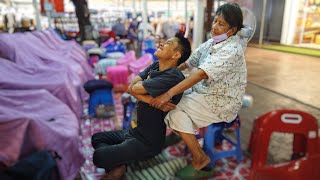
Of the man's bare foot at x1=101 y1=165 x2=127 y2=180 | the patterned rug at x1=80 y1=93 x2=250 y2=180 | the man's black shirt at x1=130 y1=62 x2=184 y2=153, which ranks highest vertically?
the man's black shirt at x1=130 y1=62 x2=184 y2=153

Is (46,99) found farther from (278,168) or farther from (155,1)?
(155,1)

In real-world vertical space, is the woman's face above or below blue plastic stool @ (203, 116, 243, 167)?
above

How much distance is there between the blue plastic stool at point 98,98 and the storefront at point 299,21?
935 centimetres

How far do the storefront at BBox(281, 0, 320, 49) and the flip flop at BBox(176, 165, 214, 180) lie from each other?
32.7ft

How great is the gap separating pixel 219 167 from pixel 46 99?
2.13 metres

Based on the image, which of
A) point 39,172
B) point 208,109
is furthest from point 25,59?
point 208,109

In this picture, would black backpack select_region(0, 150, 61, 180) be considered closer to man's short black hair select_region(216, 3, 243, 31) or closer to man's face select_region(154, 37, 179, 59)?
man's face select_region(154, 37, 179, 59)

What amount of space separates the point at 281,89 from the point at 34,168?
5.00 meters

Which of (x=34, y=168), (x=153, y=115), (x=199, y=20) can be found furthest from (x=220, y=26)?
(x=199, y=20)

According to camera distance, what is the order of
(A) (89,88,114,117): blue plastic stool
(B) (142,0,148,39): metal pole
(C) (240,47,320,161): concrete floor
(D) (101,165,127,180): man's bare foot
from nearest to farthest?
(D) (101,165,127,180): man's bare foot, (C) (240,47,320,161): concrete floor, (A) (89,88,114,117): blue plastic stool, (B) (142,0,148,39): metal pole

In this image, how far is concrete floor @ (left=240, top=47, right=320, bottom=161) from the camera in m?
3.98

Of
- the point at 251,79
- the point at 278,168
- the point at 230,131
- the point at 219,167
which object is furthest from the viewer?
the point at 251,79

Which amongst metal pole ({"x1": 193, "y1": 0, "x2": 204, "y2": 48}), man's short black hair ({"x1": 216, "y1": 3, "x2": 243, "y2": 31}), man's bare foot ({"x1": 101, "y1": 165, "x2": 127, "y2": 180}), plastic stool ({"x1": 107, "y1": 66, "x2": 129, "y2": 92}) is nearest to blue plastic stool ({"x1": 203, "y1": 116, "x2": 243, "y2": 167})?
man's bare foot ({"x1": 101, "y1": 165, "x2": 127, "y2": 180})

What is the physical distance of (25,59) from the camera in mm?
4289
